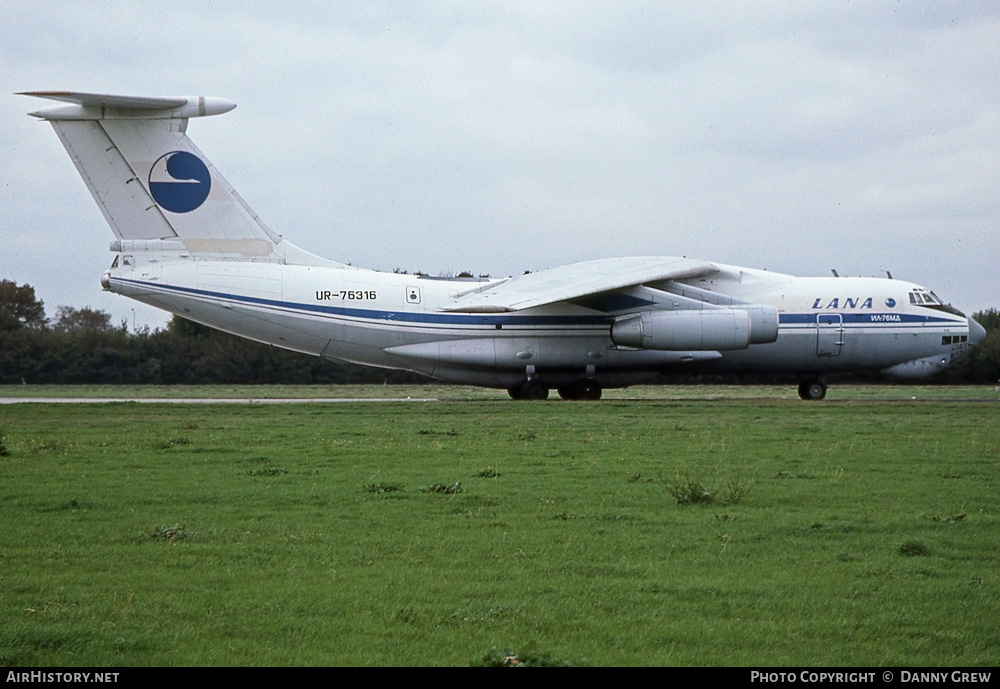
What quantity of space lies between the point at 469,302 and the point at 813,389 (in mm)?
10745

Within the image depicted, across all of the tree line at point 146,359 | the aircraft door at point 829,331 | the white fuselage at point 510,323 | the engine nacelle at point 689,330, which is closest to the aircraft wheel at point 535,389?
the white fuselage at point 510,323

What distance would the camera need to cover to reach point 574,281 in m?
24.6

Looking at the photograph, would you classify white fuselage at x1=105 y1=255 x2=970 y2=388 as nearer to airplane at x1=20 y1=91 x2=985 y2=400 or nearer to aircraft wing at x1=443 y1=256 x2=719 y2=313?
airplane at x1=20 y1=91 x2=985 y2=400

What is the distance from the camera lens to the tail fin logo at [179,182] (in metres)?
24.2

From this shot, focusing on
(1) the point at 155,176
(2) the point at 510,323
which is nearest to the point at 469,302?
(2) the point at 510,323

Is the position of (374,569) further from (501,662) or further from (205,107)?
(205,107)

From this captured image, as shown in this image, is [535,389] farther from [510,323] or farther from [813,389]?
[813,389]

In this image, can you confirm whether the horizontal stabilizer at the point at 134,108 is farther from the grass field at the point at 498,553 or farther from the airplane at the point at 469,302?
the grass field at the point at 498,553

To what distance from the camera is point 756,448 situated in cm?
1452

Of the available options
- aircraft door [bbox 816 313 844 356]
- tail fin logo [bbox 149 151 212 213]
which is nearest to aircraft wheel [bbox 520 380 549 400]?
aircraft door [bbox 816 313 844 356]

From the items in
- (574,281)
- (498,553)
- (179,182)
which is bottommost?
(498,553)

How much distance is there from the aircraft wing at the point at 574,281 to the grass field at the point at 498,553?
27.3 ft
